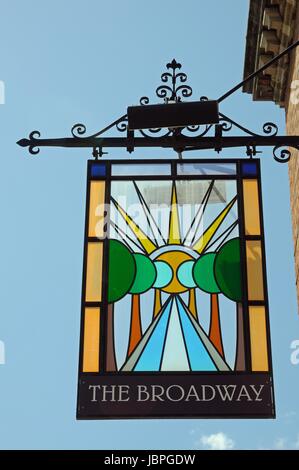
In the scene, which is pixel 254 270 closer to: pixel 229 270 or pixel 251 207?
pixel 229 270

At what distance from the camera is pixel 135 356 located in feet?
22.0

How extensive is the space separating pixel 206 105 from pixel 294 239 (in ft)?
11.8

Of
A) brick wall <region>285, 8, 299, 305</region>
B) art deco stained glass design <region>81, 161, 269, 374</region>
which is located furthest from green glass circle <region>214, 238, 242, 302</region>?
brick wall <region>285, 8, 299, 305</region>

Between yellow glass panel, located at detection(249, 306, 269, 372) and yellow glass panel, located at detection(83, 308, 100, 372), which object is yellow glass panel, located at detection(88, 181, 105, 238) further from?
yellow glass panel, located at detection(249, 306, 269, 372)

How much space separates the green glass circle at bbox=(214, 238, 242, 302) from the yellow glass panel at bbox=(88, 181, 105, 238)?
0.95m

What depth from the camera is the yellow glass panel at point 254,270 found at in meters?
6.89

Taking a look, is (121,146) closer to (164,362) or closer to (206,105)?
(206,105)

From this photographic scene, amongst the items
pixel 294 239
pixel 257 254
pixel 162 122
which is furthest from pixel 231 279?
pixel 294 239

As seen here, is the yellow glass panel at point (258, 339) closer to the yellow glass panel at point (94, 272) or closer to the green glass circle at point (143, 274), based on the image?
the green glass circle at point (143, 274)

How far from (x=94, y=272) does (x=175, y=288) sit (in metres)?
0.63

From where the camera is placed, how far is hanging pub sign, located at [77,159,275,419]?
6.38 metres

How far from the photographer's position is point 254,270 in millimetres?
7000

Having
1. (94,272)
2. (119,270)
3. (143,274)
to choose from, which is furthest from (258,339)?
(94,272)

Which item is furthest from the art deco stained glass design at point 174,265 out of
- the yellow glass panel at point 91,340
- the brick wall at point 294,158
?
the brick wall at point 294,158
